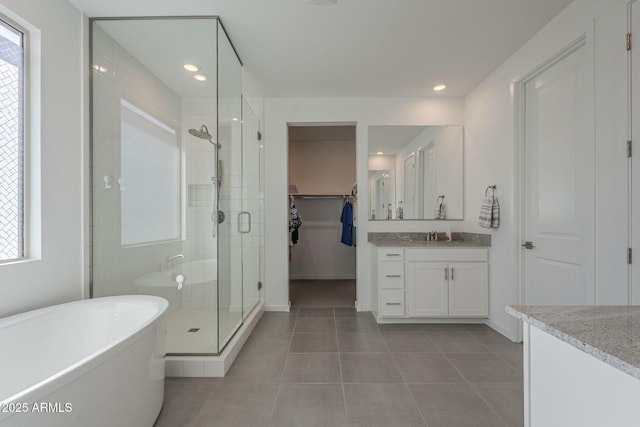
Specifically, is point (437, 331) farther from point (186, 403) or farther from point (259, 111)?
point (259, 111)

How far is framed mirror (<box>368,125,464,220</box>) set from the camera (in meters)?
3.41

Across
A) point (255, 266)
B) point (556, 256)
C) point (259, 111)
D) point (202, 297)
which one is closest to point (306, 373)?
point (202, 297)

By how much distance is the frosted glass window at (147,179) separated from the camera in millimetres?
2242

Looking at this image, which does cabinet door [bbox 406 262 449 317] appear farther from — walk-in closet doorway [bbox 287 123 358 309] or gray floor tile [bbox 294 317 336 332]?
walk-in closet doorway [bbox 287 123 358 309]

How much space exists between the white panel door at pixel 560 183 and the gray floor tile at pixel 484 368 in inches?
24.2

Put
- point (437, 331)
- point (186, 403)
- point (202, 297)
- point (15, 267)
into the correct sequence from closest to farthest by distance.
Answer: point (15, 267), point (186, 403), point (202, 297), point (437, 331)

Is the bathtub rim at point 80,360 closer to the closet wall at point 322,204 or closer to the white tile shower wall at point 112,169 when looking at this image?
the white tile shower wall at point 112,169

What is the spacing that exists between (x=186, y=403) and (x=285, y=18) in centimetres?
262

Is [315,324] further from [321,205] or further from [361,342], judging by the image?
[321,205]

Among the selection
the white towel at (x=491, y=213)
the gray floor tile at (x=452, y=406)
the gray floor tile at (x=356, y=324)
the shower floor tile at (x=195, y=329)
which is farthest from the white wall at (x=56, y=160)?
the white towel at (x=491, y=213)

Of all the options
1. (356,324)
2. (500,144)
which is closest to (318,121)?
(500,144)

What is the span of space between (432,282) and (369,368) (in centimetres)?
126

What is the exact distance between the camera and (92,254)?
6.66ft

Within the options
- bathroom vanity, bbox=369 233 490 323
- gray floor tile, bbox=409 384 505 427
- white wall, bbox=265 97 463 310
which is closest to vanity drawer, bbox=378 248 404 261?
bathroom vanity, bbox=369 233 490 323
